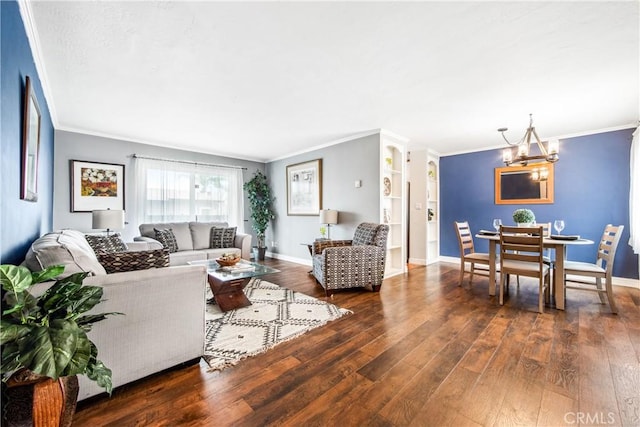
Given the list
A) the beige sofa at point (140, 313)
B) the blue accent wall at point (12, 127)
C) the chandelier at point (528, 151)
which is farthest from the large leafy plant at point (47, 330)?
the chandelier at point (528, 151)

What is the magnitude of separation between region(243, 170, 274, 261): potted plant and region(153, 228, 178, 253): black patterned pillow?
1847mm

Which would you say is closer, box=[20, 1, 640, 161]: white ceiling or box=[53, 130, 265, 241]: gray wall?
box=[20, 1, 640, 161]: white ceiling

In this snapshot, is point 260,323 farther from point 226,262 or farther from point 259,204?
point 259,204

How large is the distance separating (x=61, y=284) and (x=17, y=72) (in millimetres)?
1495

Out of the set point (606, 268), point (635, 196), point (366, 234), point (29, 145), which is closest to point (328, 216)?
point (366, 234)

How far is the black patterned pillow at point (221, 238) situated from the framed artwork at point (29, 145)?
269cm

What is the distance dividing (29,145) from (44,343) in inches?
72.4

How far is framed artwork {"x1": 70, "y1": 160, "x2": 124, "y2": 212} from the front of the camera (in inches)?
161

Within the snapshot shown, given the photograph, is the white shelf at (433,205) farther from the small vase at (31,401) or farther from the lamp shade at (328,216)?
the small vase at (31,401)

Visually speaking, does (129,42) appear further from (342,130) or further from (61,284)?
(342,130)

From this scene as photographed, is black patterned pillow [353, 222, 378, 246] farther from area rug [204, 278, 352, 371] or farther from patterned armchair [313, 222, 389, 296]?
area rug [204, 278, 352, 371]

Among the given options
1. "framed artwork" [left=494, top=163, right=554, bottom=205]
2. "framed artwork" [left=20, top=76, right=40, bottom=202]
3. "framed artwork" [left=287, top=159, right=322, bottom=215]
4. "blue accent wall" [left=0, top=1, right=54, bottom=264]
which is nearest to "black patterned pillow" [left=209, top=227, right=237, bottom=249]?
"framed artwork" [left=287, top=159, right=322, bottom=215]

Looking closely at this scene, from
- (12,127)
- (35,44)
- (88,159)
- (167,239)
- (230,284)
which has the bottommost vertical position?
(230,284)

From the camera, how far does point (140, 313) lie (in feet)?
5.22
